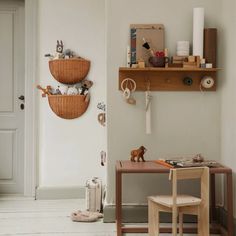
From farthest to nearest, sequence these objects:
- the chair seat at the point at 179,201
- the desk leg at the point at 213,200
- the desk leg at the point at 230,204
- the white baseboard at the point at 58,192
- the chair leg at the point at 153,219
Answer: the white baseboard at the point at 58,192
the desk leg at the point at 213,200
the desk leg at the point at 230,204
the chair leg at the point at 153,219
the chair seat at the point at 179,201

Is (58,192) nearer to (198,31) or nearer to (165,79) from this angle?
(165,79)

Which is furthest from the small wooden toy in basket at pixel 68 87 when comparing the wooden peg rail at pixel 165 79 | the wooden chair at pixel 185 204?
the wooden chair at pixel 185 204

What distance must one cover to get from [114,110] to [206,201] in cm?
118

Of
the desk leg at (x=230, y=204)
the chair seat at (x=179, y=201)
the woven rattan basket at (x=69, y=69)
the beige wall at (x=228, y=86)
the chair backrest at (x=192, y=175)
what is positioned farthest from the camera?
the woven rattan basket at (x=69, y=69)

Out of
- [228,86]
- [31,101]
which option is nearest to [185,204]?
[228,86]

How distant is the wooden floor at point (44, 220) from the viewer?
3.21m

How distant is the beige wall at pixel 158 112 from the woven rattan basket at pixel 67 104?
33.7 inches

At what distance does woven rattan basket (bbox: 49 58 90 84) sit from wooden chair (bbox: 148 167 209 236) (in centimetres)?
186

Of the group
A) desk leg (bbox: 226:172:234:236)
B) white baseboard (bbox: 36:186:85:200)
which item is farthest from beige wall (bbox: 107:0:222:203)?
white baseboard (bbox: 36:186:85:200)

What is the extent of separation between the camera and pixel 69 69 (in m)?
4.25

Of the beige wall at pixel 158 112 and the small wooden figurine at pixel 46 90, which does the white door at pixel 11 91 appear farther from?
the beige wall at pixel 158 112

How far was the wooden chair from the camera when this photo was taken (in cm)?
261

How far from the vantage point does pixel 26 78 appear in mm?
4359

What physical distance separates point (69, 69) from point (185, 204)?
2112mm
